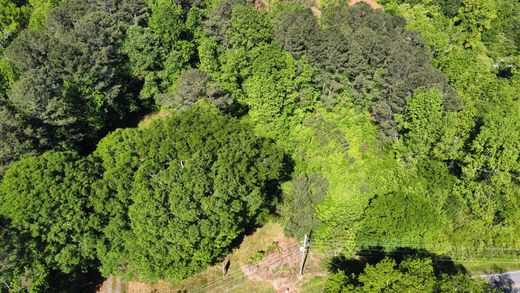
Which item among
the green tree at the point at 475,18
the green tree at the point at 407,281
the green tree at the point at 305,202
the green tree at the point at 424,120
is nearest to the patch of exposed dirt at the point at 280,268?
the green tree at the point at 305,202

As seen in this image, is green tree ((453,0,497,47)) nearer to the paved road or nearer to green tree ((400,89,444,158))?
green tree ((400,89,444,158))

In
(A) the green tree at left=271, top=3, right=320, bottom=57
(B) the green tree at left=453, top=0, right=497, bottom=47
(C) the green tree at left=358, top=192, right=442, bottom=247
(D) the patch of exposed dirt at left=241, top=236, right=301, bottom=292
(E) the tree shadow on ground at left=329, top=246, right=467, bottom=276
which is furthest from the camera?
(B) the green tree at left=453, top=0, right=497, bottom=47

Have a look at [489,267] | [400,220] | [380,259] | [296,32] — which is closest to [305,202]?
[400,220]

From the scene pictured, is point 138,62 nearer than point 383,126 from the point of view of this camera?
No

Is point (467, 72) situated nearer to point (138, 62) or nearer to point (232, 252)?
point (232, 252)

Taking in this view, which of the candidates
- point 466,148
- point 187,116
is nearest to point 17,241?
point 187,116

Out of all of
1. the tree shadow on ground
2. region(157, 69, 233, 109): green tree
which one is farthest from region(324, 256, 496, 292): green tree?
region(157, 69, 233, 109): green tree
